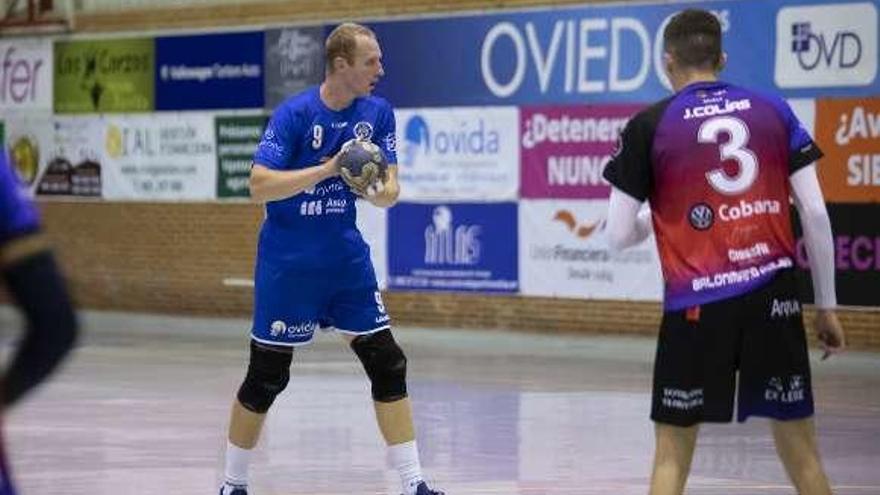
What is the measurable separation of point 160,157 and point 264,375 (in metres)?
19.9

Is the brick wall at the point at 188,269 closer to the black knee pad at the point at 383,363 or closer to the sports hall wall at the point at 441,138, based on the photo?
the sports hall wall at the point at 441,138

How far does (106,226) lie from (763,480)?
1995cm

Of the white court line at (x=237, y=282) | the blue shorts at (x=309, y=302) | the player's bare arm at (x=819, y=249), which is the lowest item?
the white court line at (x=237, y=282)

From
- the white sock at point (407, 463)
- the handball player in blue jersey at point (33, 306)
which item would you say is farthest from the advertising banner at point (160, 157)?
the handball player in blue jersey at point (33, 306)

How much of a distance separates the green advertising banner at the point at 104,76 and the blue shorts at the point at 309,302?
2000 centimetres

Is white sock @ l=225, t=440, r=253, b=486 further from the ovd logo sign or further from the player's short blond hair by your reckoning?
the ovd logo sign

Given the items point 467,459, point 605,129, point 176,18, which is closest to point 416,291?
point 605,129

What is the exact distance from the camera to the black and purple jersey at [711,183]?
7742 mm

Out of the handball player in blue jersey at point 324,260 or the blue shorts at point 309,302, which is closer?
the handball player in blue jersey at point 324,260

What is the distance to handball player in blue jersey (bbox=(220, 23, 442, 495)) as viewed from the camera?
33.4 feet

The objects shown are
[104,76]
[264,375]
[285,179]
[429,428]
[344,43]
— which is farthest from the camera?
[104,76]

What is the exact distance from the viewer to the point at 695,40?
774 centimetres

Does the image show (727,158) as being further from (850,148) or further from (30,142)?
(30,142)

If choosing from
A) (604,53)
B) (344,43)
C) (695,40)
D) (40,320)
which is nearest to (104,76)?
(604,53)
